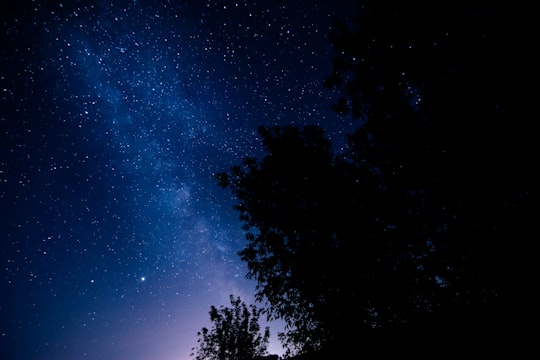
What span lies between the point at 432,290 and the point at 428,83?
578 centimetres

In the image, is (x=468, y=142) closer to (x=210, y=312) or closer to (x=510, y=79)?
(x=510, y=79)

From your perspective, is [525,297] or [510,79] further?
[525,297]

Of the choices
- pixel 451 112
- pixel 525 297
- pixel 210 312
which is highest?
pixel 210 312

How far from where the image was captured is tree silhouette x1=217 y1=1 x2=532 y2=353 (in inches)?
Result: 173

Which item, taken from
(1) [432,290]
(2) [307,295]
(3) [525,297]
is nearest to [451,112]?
(3) [525,297]

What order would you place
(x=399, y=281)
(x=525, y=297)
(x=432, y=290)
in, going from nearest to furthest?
(x=525, y=297), (x=432, y=290), (x=399, y=281)

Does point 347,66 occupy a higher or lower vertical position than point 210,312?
lower

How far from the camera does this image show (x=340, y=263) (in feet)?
32.4

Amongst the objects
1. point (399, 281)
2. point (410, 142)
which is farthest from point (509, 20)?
point (399, 281)

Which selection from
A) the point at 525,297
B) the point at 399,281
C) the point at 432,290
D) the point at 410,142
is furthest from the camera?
the point at 399,281

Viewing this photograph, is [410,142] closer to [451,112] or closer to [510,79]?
[451,112]

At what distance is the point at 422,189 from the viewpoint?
6.09m

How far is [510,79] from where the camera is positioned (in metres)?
3.88

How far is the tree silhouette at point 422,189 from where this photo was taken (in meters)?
4.39
